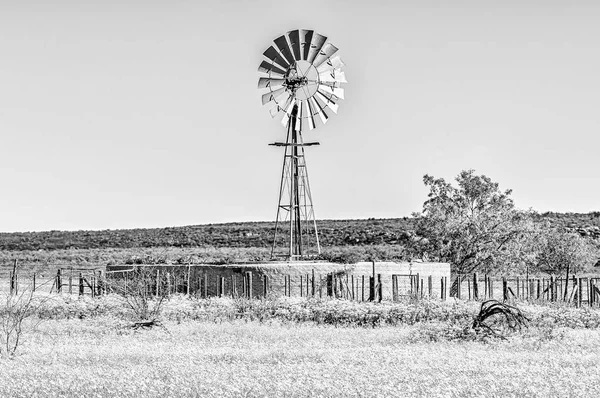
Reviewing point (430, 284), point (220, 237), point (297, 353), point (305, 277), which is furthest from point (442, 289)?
point (220, 237)

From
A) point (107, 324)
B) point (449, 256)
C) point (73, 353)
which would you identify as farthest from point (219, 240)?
point (73, 353)

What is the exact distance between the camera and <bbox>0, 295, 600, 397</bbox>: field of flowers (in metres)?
13.1

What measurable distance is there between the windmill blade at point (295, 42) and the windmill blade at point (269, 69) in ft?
3.15

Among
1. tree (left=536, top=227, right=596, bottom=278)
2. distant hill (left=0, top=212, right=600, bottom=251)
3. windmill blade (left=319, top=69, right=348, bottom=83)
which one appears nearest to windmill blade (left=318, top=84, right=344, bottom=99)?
windmill blade (left=319, top=69, right=348, bottom=83)

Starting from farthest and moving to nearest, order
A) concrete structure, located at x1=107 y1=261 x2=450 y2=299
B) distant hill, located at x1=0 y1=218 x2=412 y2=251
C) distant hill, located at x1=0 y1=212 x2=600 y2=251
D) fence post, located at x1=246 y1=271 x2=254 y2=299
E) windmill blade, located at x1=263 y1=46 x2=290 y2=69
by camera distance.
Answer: distant hill, located at x1=0 y1=218 x2=412 y2=251 → distant hill, located at x1=0 y1=212 x2=600 y2=251 → windmill blade, located at x1=263 y1=46 x2=290 y2=69 → concrete structure, located at x1=107 y1=261 x2=450 y2=299 → fence post, located at x1=246 y1=271 x2=254 y2=299

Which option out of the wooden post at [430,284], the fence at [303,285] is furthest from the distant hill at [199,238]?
the fence at [303,285]

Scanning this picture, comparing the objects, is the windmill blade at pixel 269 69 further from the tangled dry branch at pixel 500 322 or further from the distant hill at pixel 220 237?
the distant hill at pixel 220 237

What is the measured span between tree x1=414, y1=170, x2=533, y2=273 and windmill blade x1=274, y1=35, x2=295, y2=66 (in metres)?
9.31

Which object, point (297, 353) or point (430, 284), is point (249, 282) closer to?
point (430, 284)

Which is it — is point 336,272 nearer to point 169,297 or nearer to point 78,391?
point 169,297

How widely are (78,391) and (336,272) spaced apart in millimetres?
23921

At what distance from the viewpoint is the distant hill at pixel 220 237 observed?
102438 mm

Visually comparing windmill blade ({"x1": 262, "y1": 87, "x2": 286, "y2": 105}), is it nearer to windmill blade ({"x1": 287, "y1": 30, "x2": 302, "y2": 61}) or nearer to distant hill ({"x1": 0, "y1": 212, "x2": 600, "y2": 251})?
windmill blade ({"x1": 287, "y1": 30, "x2": 302, "y2": 61})

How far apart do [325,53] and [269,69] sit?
246cm
